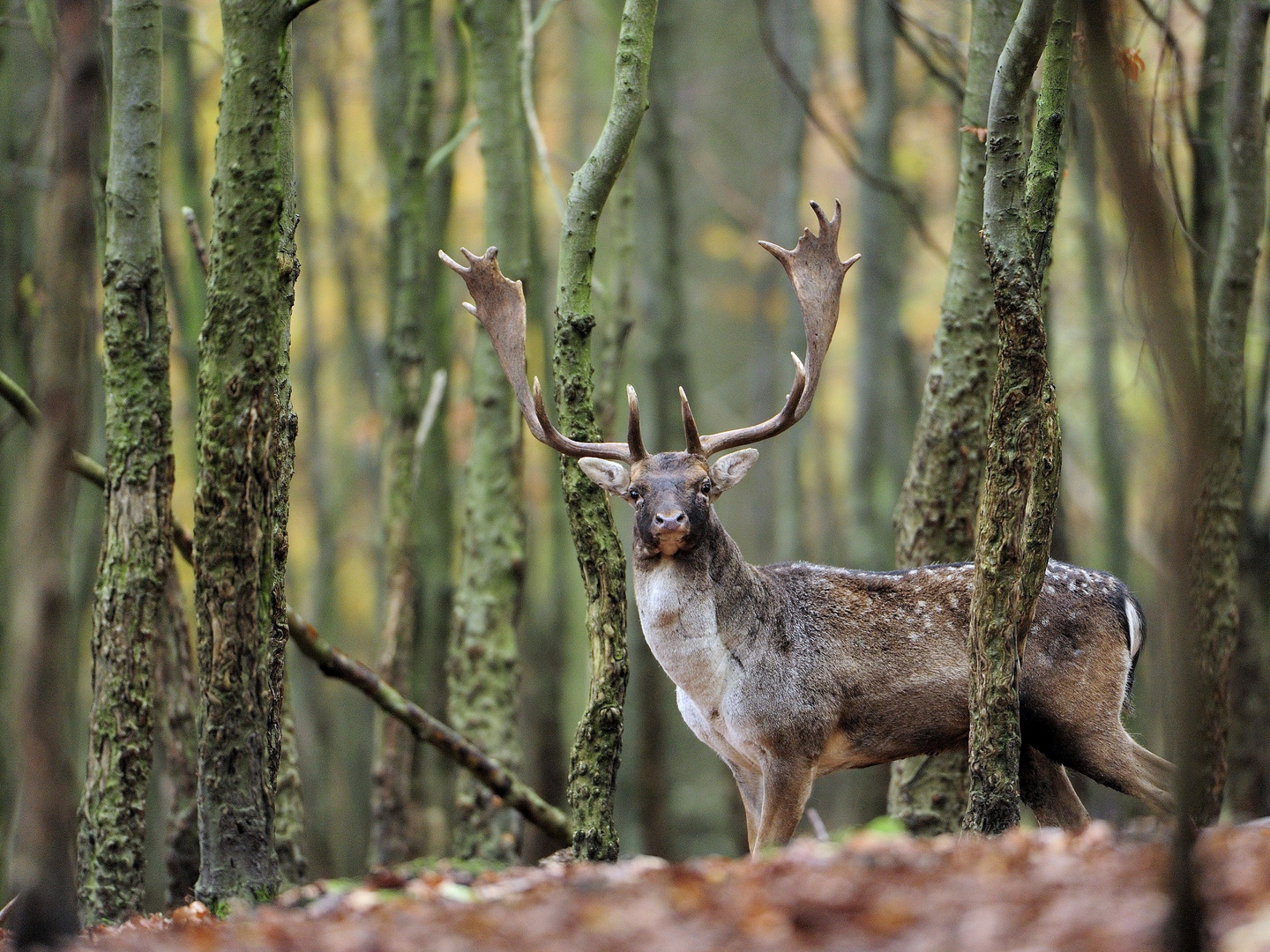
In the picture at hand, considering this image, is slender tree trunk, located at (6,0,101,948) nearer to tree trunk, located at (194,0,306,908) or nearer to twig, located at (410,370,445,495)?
tree trunk, located at (194,0,306,908)

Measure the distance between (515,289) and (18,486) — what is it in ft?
17.3

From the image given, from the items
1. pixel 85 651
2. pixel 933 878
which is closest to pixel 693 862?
pixel 933 878

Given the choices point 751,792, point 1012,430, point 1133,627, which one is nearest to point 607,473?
point 751,792

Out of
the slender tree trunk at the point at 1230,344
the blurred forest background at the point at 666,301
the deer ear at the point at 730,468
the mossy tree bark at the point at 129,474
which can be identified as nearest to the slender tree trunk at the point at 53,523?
the mossy tree bark at the point at 129,474

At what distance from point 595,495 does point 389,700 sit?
190cm

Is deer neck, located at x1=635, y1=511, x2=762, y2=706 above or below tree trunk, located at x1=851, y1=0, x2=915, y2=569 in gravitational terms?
below

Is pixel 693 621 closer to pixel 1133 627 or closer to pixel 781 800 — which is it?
pixel 781 800

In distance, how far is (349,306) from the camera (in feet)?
55.2

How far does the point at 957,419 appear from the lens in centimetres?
805

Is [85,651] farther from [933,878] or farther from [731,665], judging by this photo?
[933,878]

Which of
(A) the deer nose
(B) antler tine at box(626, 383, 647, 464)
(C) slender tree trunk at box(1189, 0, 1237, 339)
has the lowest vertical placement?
(A) the deer nose

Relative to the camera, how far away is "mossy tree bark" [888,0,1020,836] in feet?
25.9

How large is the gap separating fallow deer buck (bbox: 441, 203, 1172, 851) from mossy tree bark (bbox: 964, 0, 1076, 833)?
0.96 m

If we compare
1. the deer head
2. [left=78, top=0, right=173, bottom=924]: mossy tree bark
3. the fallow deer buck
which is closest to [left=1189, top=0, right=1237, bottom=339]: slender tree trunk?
the deer head
